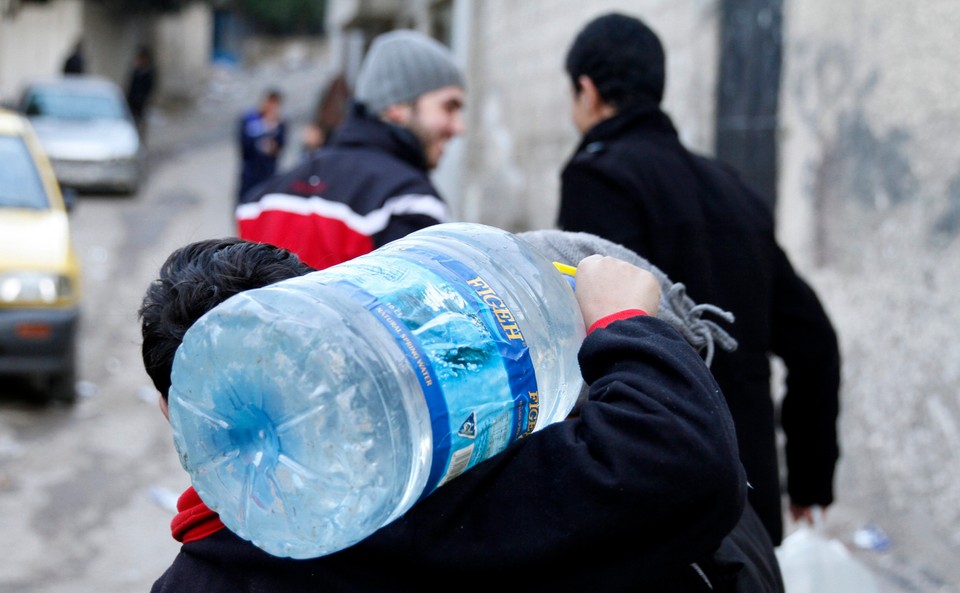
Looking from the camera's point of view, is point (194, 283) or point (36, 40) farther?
point (36, 40)

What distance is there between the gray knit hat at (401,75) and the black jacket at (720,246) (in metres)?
0.98

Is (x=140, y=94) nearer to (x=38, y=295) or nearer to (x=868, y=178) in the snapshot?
(x=38, y=295)

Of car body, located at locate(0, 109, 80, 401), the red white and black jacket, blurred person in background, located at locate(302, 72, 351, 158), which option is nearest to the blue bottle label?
the red white and black jacket

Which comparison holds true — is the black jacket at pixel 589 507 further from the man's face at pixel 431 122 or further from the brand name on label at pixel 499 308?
the man's face at pixel 431 122

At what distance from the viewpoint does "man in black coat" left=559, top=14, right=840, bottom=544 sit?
255 centimetres

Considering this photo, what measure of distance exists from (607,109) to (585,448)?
1.56m

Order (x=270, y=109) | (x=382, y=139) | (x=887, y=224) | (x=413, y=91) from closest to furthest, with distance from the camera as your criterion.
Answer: (x=382, y=139) → (x=413, y=91) → (x=887, y=224) → (x=270, y=109)

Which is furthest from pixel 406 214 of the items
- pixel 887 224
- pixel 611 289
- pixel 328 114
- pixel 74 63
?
pixel 74 63

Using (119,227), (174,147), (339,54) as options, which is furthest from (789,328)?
(174,147)

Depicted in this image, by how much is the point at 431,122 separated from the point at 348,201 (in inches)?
21.7

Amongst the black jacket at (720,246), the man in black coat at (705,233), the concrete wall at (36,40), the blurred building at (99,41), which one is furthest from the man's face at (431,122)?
the concrete wall at (36,40)

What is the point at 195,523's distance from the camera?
1545mm

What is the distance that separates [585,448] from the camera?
1.38 meters

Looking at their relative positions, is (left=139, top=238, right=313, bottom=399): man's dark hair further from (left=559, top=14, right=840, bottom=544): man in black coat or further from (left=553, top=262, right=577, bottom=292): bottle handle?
(left=559, top=14, right=840, bottom=544): man in black coat
